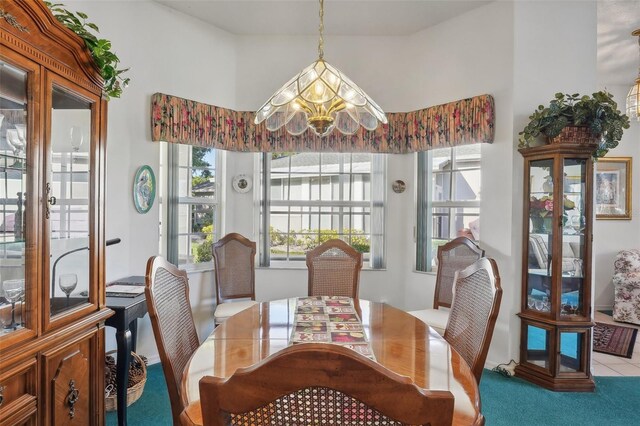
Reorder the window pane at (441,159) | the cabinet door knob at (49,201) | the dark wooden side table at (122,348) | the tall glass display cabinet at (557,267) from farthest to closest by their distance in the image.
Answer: the window pane at (441,159) < the tall glass display cabinet at (557,267) < the dark wooden side table at (122,348) < the cabinet door knob at (49,201)

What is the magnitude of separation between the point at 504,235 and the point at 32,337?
10.4ft

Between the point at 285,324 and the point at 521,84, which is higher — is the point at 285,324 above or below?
below

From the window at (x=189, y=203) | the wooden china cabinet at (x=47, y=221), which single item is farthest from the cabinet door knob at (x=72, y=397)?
the window at (x=189, y=203)

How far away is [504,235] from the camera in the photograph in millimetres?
3016

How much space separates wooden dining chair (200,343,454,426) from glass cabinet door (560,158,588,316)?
9.06 feet

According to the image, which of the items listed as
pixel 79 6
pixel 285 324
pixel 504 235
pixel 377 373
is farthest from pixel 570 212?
pixel 79 6

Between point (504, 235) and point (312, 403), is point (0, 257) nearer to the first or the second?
point (312, 403)

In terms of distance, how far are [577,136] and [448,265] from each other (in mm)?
1408

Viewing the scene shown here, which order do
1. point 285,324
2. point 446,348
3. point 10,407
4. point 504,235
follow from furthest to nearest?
point 504,235 < point 285,324 < point 446,348 < point 10,407

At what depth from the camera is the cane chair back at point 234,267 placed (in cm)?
331

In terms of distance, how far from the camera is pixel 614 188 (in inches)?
191

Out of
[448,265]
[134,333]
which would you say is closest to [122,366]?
[134,333]

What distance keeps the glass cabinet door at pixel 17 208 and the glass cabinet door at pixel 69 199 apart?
83mm

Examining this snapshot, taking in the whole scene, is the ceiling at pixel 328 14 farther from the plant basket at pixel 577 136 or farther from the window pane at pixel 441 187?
the window pane at pixel 441 187
